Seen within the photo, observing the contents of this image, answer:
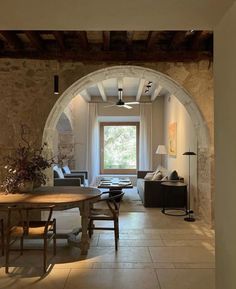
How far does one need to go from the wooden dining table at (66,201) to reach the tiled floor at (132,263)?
0.59 ft

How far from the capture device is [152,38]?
181 inches

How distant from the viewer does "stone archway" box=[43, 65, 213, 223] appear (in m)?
5.31

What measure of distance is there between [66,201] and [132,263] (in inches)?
42.0

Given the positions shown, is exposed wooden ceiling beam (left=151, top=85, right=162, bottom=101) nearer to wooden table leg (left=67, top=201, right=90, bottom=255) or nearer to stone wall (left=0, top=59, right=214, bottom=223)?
stone wall (left=0, top=59, right=214, bottom=223)

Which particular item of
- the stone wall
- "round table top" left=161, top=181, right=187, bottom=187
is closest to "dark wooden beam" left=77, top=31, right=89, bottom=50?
the stone wall

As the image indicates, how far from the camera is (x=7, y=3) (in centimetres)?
192

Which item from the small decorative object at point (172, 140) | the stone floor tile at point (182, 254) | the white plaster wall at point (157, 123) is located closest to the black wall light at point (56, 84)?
the stone floor tile at point (182, 254)

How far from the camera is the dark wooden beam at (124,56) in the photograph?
514 cm

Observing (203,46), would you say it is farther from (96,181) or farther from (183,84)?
(96,181)

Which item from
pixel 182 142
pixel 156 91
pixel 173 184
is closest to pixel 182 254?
pixel 173 184

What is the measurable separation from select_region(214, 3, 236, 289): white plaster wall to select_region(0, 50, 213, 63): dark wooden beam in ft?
9.62

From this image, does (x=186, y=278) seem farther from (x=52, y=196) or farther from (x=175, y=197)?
(x=175, y=197)

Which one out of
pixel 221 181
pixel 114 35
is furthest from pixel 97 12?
pixel 114 35

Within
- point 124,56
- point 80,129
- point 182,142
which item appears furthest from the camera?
point 80,129
